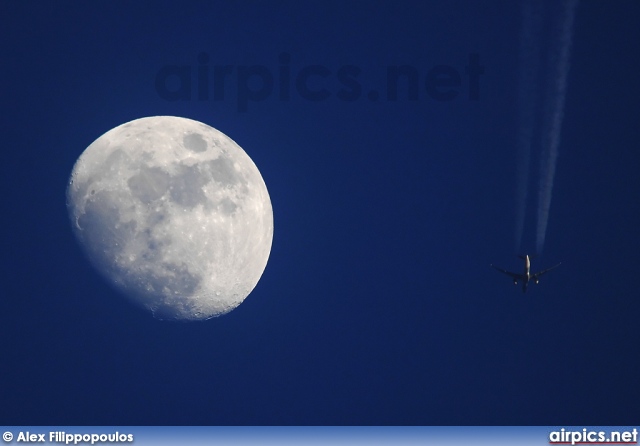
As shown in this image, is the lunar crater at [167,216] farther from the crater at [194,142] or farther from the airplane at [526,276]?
the airplane at [526,276]

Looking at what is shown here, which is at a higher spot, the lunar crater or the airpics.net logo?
the lunar crater

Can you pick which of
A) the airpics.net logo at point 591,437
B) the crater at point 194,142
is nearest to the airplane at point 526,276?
the airpics.net logo at point 591,437

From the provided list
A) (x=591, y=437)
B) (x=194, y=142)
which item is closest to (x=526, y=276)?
(x=591, y=437)

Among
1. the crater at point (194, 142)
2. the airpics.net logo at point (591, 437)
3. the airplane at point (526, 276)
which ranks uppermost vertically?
the crater at point (194, 142)

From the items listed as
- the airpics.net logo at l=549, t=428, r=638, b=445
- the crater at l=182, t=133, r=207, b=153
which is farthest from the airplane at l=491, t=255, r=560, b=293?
the crater at l=182, t=133, r=207, b=153

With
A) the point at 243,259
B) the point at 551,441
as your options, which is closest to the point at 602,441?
the point at 551,441

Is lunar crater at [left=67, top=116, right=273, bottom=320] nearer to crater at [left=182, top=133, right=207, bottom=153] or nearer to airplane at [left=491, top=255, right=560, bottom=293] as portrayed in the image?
crater at [left=182, top=133, right=207, bottom=153]

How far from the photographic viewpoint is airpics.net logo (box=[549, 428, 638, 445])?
3139 centimetres

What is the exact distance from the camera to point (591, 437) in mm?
33062

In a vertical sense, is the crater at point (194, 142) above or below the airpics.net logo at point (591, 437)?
above

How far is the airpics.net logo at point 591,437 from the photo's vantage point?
31.4 metres

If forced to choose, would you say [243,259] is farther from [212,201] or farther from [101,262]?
[101,262]

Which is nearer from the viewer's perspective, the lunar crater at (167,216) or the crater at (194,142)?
the lunar crater at (167,216)

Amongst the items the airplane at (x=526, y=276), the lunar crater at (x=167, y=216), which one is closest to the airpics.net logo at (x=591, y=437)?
the airplane at (x=526, y=276)
